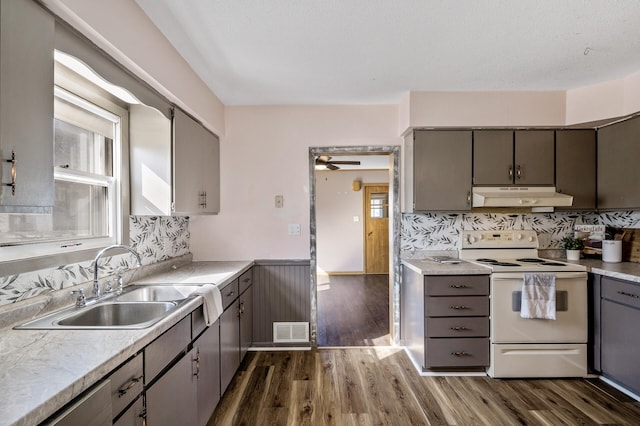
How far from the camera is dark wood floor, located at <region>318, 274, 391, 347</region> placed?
330 centimetres

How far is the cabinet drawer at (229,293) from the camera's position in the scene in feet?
7.23

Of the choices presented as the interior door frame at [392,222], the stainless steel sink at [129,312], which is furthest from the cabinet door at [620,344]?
the stainless steel sink at [129,312]

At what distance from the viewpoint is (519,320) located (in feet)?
8.09

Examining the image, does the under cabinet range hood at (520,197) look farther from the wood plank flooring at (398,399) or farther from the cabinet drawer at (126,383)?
the cabinet drawer at (126,383)

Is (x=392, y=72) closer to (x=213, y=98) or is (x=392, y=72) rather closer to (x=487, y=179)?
(x=487, y=179)

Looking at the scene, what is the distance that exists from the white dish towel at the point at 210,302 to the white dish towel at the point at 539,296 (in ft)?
7.55

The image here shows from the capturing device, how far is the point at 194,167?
8.25ft

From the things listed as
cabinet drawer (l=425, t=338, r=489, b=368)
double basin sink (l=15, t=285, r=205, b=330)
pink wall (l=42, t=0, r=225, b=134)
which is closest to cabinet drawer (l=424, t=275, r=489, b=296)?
cabinet drawer (l=425, t=338, r=489, b=368)

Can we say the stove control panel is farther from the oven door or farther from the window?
the window

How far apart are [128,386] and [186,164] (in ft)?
5.36

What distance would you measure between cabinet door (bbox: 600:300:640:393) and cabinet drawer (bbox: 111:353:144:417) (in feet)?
10.1

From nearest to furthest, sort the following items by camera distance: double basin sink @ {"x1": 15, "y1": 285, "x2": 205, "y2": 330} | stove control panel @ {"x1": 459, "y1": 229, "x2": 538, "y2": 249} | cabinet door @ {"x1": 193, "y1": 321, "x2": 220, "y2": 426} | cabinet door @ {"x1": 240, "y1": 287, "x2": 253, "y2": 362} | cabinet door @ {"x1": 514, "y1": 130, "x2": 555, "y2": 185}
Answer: double basin sink @ {"x1": 15, "y1": 285, "x2": 205, "y2": 330} < cabinet door @ {"x1": 193, "y1": 321, "x2": 220, "y2": 426} < cabinet door @ {"x1": 240, "y1": 287, "x2": 253, "y2": 362} < cabinet door @ {"x1": 514, "y1": 130, "x2": 555, "y2": 185} < stove control panel @ {"x1": 459, "y1": 229, "x2": 538, "y2": 249}

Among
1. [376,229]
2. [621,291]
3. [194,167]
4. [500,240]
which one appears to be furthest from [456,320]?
[376,229]

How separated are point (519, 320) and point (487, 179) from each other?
4.01 ft
